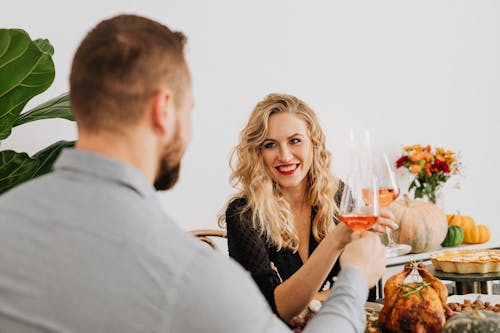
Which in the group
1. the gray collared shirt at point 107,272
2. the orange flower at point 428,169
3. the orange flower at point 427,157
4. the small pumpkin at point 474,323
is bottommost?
the orange flower at point 428,169

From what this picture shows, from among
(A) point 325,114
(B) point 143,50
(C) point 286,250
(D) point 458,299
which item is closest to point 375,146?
(A) point 325,114

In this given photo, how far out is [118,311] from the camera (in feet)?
2.50

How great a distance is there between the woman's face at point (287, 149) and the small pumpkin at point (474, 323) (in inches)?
51.1

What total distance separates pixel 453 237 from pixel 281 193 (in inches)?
67.5

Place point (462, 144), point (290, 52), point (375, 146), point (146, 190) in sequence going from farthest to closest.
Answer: point (462, 144)
point (375, 146)
point (290, 52)
point (146, 190)

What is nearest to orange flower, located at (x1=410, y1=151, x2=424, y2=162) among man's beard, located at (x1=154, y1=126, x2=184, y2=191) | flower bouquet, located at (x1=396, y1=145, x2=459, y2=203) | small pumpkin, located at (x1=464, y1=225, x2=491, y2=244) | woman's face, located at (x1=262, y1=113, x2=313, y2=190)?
flower bouquet, located at (x1=396, y1=145, x2=459, y2=203)

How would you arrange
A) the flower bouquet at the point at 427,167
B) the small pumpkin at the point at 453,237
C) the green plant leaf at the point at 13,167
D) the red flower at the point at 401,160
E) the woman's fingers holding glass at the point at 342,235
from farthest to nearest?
the red flower at the point at 401,160
the flower bouquet at the point at 427,167
the small pumpkin at the point at 453,237
the green plant leaf at the point at 13,167
the woman's fingers holding glass at the point at 342,235

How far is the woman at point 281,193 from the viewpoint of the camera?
2221 millimetres

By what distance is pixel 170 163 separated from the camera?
3.23 feet

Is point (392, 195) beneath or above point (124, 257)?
beneath

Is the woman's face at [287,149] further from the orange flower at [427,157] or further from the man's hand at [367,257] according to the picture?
the orange flower at [427,157]

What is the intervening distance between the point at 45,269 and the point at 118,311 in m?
0.12

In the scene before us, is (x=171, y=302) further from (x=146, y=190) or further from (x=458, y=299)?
(x=458, y=299)

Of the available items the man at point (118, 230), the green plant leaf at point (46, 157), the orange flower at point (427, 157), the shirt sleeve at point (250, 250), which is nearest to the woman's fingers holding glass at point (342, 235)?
the shirt sleeve at point (250, 250)
